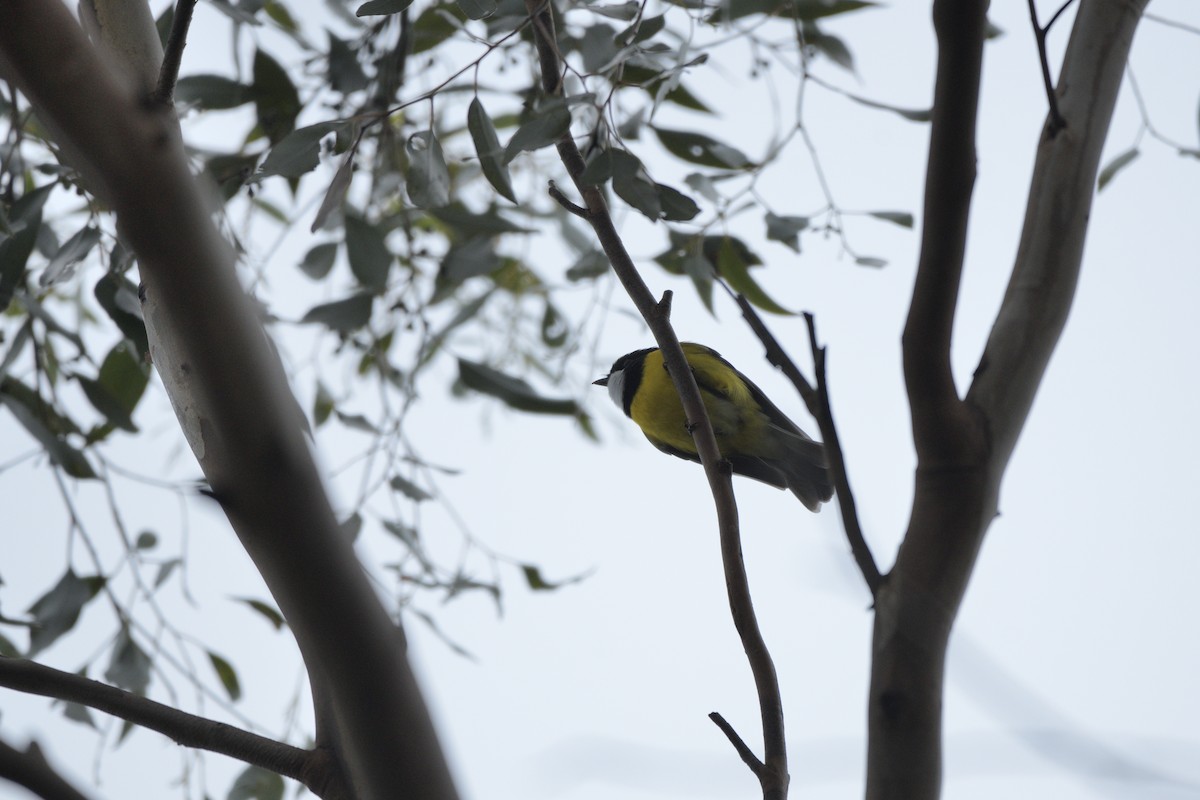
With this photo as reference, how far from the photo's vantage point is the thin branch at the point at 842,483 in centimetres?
78

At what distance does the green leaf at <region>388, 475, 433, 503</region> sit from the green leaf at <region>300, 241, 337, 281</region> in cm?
40

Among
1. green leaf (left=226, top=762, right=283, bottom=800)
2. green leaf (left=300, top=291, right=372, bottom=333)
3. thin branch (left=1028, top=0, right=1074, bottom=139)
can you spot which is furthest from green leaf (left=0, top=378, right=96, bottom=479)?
thin branch (left=1028, top=0, right=1074, bottom=139)

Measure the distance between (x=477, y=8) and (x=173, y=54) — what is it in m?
0.50

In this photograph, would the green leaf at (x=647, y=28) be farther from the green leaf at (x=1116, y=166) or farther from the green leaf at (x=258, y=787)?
the green leaf at (x=258, y=787)

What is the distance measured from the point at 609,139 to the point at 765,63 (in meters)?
0.80

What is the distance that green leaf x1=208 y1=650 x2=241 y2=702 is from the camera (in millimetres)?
2029

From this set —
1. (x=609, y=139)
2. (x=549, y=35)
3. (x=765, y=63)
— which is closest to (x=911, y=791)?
(x=609, y=139)

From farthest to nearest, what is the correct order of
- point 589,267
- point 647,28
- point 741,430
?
point 741,430
point 589,267
point 647,28

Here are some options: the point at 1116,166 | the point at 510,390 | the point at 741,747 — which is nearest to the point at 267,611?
the point at 510,390

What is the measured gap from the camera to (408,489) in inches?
78.8

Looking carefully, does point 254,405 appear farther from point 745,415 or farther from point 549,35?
point 745,415

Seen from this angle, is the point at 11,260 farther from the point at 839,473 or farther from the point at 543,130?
the point at 839,473

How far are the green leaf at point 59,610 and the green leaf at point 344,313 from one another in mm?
565

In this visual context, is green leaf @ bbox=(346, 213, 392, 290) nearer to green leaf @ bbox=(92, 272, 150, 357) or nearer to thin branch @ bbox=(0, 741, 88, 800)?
green leaf @ bbox=(92, 272, 150, 357)
